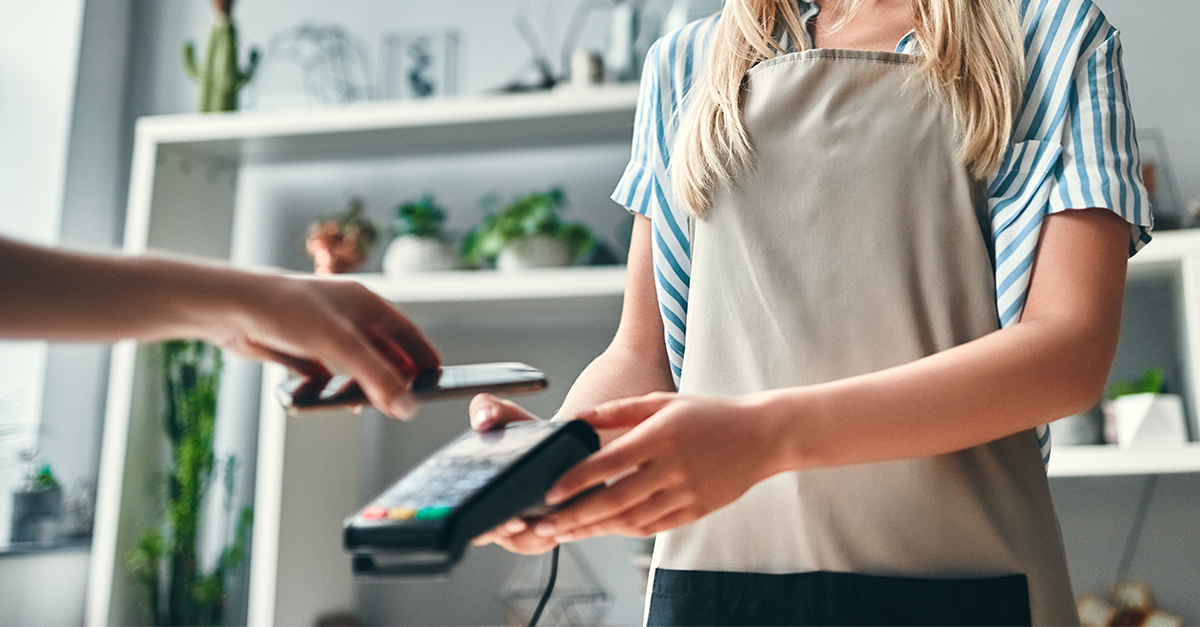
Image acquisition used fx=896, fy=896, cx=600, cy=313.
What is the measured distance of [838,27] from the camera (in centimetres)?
77

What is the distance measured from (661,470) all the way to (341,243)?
1.50m

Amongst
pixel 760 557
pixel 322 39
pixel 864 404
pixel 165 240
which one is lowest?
pixel 760 557

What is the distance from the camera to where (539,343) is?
1953mm

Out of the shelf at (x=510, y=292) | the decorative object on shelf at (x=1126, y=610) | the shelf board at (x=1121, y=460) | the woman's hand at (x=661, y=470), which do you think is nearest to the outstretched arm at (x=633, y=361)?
the woman's hand at (x=661, y=470)

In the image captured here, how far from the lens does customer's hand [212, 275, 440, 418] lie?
44cm

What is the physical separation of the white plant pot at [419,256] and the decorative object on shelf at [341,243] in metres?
0.11

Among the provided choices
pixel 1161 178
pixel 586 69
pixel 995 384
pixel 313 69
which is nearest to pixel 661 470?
pixel 995 384

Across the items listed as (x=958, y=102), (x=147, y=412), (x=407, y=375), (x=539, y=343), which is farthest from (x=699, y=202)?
(x=147, y=412)

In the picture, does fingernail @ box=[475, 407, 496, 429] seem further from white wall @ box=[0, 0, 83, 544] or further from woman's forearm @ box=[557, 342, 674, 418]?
white wall @ box=[0, 0, 83, 544]

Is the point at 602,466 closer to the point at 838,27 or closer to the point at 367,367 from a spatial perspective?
the point at 367,367

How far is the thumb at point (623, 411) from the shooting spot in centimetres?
53

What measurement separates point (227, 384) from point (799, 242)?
5.70ft

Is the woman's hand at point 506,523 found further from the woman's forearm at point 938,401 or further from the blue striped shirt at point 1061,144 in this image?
the blue striped shirt at point 1061,144

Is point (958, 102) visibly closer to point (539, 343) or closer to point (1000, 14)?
point (1000, 14)
